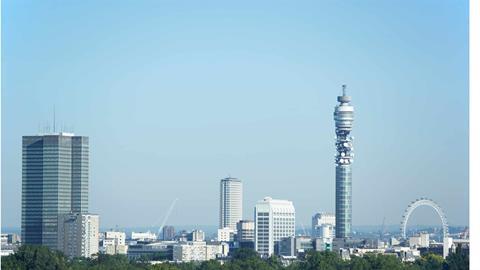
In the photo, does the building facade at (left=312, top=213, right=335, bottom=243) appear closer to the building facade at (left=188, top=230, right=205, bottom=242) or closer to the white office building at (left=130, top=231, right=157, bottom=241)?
the white office building at (left=130, top=231, right=157, bottom=241)

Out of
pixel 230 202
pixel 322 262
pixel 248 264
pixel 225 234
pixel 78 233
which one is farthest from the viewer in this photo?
pixel 230 202

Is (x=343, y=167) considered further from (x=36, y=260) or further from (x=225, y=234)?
(x=36, y=260)

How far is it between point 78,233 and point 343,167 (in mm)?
20812

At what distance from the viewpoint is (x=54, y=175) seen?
54.7 m

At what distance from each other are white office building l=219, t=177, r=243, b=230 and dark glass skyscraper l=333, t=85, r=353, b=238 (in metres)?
5.87

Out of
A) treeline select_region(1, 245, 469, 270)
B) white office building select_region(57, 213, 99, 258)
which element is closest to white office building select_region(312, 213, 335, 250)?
white office building select_region(57, 213, 99, 258)

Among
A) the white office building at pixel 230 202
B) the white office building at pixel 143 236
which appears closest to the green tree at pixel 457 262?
the white office building at pixel 143 236

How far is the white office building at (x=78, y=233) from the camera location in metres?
49.7

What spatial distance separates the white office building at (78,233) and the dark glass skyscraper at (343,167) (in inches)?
719

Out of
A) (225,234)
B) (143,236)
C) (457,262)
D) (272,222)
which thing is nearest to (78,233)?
(143,236)

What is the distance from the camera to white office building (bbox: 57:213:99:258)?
49.7 m
